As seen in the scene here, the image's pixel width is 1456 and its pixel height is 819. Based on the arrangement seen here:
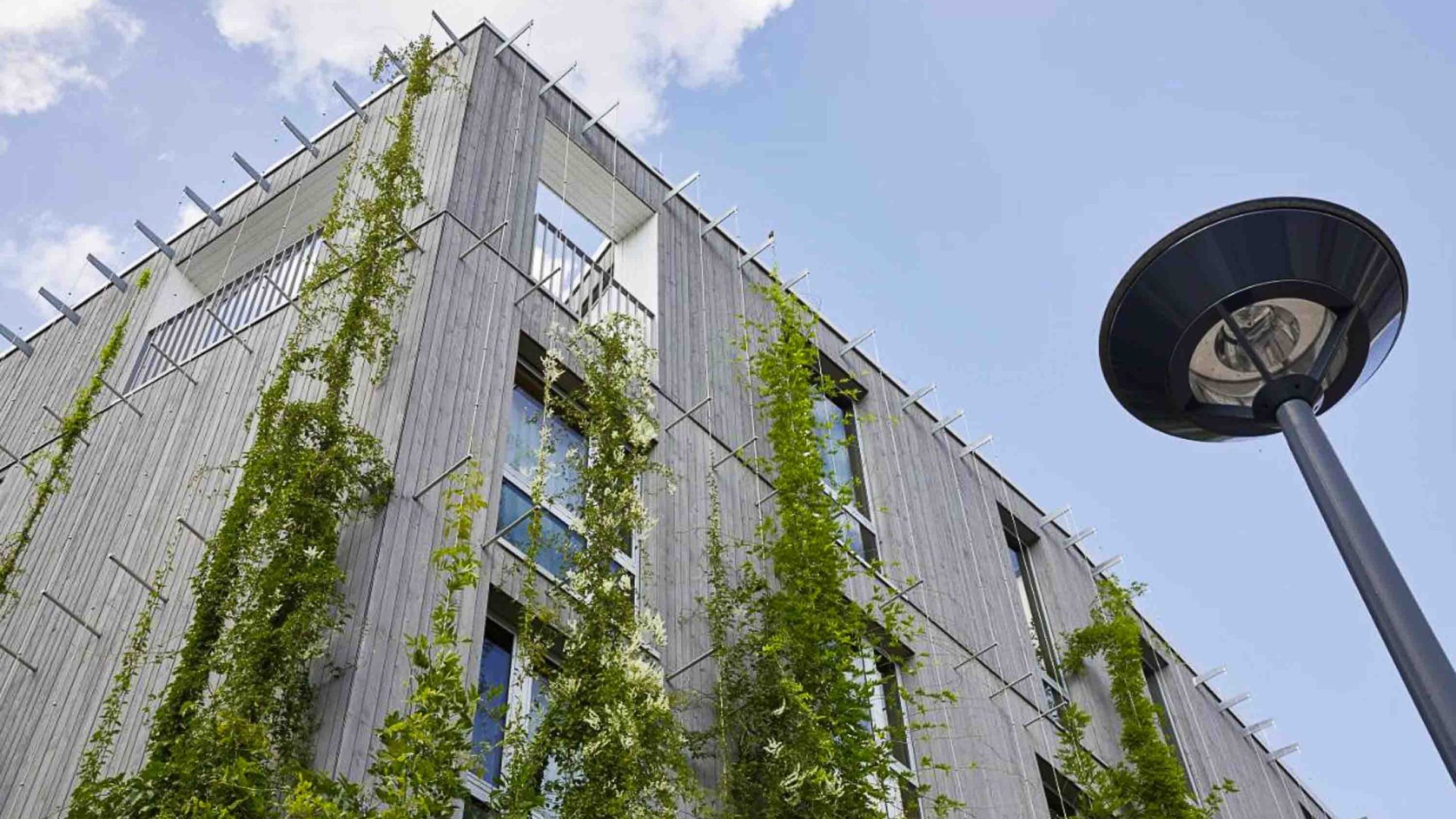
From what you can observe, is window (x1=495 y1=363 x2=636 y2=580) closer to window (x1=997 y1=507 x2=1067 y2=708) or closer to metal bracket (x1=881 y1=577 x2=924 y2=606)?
metal bracket (x1=881 y1=577 x2=924 y2=606)

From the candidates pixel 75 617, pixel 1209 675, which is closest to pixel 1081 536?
pixel 1209 675

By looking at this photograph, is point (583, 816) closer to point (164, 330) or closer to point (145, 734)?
point (145, 734)

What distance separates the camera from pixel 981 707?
11031mm

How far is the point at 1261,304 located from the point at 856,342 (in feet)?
28.1

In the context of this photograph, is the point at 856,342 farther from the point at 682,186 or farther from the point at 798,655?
the point at 798,655

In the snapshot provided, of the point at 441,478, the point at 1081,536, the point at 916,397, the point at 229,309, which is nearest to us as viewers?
the point at 441,478

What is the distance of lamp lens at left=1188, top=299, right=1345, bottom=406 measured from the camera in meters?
5.06

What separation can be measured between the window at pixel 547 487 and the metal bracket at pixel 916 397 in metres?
5.29

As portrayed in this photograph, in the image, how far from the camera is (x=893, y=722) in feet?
33.3

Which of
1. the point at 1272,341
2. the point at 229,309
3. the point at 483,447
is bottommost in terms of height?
the point at 1272,341

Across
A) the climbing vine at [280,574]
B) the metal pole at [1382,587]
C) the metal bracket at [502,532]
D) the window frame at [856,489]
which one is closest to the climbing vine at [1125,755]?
the window frame at [856,489]

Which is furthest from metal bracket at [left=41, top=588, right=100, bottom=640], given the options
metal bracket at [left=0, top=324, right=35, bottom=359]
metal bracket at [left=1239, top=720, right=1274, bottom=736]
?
metal bracket at [left=1239, top=720, right=1274, bottom=736]

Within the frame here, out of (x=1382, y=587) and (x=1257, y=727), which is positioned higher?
(x=1257, y=727)

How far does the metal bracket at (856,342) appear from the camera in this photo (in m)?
13.5
